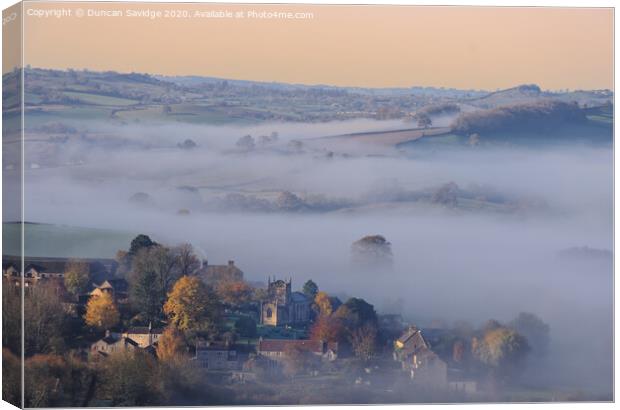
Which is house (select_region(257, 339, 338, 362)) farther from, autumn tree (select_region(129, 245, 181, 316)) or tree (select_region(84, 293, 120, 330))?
tree (select_region(84, 293, 120, 330))

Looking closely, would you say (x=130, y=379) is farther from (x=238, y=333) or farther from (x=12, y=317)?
(x=12, y=317)

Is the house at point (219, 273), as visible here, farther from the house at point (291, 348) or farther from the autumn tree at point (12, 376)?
the autumn tree at point (12, 376)

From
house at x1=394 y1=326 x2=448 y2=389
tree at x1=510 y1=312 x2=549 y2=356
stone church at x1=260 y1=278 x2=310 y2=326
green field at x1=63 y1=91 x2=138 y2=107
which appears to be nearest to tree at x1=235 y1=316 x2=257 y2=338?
stone church at x1=260 y1=278 x2=310 y2=326

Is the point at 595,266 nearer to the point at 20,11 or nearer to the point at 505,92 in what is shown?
the point at 505,92

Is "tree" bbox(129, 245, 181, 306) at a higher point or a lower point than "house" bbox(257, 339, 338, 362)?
higher

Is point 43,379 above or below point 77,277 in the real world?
below

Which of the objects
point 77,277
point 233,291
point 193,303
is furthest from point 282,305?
point 77,277

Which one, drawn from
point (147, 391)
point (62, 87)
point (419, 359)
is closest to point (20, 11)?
point (62, 87)
